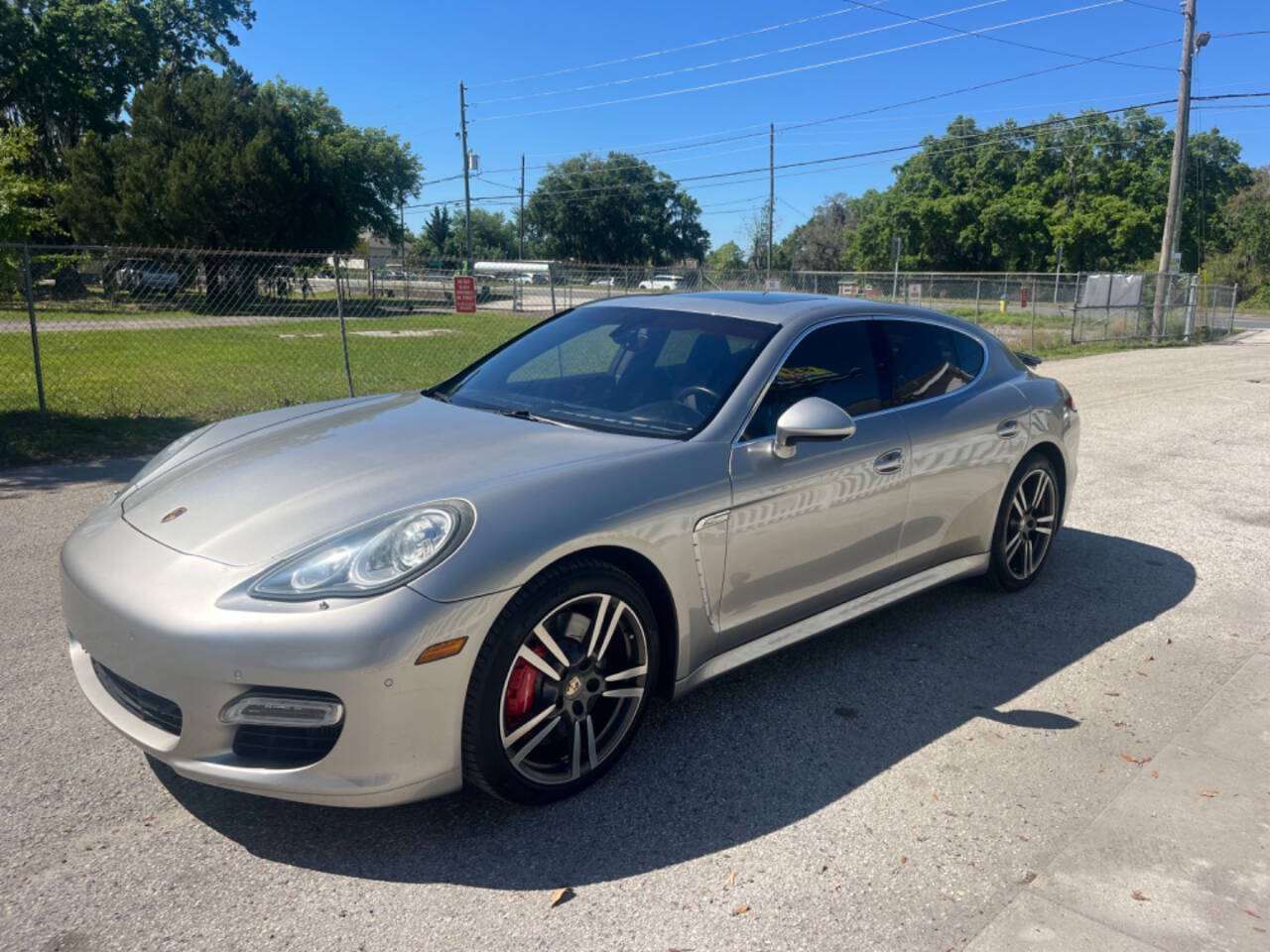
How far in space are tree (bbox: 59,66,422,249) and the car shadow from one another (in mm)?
35967

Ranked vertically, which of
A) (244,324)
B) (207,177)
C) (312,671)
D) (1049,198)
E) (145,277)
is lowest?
(312,671)

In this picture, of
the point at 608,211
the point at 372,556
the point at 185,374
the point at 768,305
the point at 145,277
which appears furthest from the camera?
the point at 608,211

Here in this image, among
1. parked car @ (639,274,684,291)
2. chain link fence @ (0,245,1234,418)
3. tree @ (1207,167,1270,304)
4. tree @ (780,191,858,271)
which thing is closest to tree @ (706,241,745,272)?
tree @ (780,191,858,271)

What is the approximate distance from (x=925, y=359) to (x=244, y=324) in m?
13.9

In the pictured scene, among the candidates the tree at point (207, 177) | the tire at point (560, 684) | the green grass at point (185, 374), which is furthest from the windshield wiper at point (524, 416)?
the tree at point (207, 177)

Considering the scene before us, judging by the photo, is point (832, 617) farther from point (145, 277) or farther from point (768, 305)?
point (145, 277)

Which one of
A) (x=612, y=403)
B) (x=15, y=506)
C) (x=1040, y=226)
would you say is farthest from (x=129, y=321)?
(x=1040, y=226)

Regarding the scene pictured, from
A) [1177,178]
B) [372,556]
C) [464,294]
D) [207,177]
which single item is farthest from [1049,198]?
[372,556]

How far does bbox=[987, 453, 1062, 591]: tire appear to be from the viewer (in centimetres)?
484

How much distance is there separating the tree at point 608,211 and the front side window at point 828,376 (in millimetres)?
79222

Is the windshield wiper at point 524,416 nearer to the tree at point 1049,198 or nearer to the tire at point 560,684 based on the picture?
the tire at point 560,684

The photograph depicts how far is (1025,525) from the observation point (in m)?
5.00

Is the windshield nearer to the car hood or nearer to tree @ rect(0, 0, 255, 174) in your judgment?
the car hood

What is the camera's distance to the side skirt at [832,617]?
3.36 m
